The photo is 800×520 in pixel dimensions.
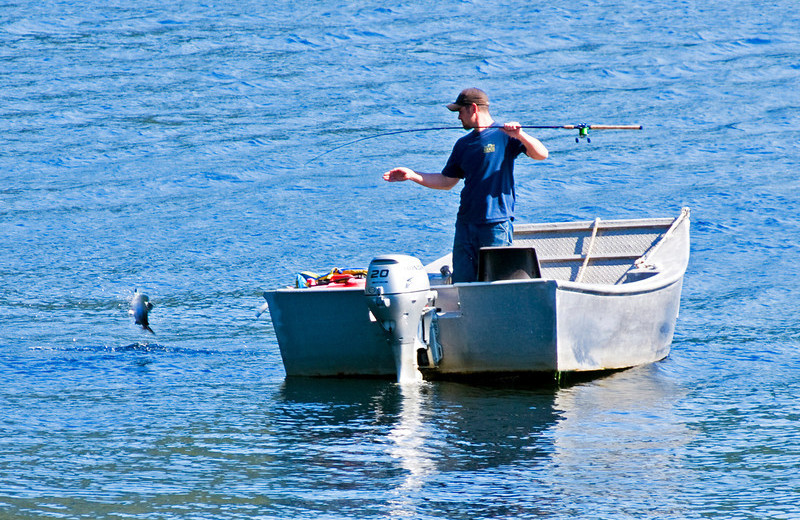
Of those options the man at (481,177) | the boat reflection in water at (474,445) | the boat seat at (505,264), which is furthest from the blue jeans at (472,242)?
the boat reflection in water at (474,445)

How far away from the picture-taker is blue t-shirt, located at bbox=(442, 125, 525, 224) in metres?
8.05

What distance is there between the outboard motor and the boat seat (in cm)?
38

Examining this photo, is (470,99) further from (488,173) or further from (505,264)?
(505,264)

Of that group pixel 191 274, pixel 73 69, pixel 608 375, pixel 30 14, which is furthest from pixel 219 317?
pixel 30 14

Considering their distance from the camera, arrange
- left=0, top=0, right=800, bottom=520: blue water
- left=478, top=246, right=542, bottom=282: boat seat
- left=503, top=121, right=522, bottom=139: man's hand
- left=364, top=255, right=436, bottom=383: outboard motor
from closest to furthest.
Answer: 1. left=0, top=0, right=800, bottom=520: blue water
2. left=364, top=255, right=436, bottom=383: outboard motor
3. left=503, top=121, right=522, bottom=139: man's hand
4. left=478, top=246, right=542, bottom=282: boat seat

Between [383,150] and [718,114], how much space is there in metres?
6.02

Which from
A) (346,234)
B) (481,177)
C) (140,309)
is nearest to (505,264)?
(481,177)

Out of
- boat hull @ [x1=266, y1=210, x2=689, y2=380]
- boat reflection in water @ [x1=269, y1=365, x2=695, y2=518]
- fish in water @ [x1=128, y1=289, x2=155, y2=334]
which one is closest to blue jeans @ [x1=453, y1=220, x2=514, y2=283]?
boat hull @ [x1=266, y1=210, x2=689, y2=380]

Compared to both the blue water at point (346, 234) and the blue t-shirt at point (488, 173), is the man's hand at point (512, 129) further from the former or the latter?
the blue water at point (346, 234)

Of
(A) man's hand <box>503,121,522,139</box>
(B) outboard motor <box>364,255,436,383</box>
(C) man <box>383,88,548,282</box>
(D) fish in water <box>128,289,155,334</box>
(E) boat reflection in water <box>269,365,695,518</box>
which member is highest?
(A) man's hand <box>503,121,522,139</box>

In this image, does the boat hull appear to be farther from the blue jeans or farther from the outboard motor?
the blue jeans

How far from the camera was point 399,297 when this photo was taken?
7582 mm

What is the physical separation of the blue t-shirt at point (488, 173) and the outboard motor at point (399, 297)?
2.01 ft

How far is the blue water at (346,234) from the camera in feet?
19.8
